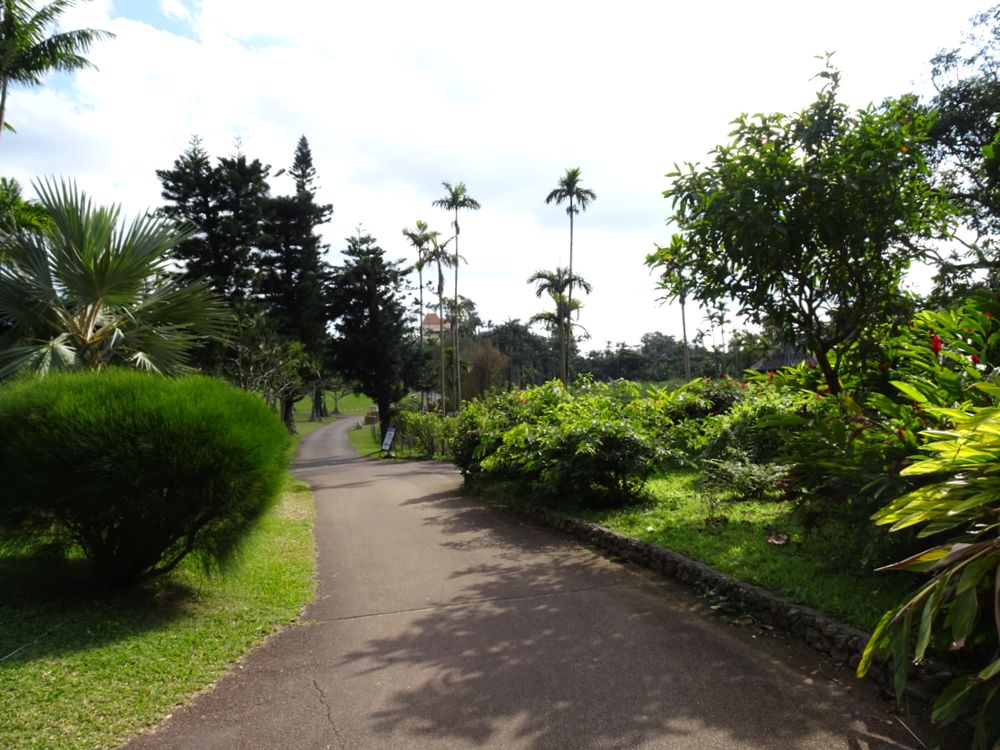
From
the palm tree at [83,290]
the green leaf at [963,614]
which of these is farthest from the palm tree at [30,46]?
the green leaf at [963,614]

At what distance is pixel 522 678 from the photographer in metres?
4.23

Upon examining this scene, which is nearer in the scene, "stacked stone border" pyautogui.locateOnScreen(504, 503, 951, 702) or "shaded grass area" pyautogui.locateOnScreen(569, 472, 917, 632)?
"stacked stone border" pyautogui.locateOnScreen(504, 503, 951, 702)

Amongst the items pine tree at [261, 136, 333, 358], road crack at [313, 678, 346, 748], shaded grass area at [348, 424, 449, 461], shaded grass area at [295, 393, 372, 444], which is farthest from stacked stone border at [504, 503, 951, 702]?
shaded grass area at [295, 393, 372, 444]

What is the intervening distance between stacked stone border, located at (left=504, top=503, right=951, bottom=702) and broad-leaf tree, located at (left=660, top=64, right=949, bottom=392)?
2.74m

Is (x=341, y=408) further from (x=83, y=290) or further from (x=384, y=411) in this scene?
(x=83, y=290)

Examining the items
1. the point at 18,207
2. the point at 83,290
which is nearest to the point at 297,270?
the point at 18,207

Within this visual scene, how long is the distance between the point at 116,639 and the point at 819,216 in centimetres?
734

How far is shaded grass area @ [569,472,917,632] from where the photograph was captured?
4773 mm

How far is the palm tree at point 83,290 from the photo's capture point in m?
7.86

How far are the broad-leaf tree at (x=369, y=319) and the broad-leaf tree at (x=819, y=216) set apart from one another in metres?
27.9

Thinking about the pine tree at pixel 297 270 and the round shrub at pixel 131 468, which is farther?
the pine tree at pixel 297 270

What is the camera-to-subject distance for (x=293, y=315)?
3073 centimetres

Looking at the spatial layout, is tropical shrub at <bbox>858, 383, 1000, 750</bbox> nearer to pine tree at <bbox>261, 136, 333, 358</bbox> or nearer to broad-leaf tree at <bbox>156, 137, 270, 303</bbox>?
broad-leaf tree at <bbox>156, 137, 270, 303</bbox>

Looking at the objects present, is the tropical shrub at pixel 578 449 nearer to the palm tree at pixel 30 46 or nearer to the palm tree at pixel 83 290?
the palm tree at pixel 83 290
